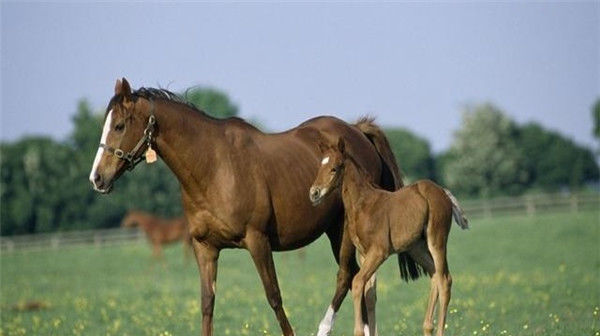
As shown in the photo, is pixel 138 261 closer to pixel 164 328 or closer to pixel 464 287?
pixel 464 287

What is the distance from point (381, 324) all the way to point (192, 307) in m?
5.24

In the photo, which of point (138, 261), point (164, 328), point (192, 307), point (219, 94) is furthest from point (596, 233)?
point (219, 94)

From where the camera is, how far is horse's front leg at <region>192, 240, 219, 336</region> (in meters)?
10.4

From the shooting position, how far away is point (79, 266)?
141ft

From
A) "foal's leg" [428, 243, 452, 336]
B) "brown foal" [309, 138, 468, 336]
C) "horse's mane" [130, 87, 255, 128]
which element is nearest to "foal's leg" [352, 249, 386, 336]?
"brown foal" [309, 138, 468, 336]

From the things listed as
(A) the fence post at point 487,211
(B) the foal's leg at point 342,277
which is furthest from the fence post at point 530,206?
(B) the foal's leg at point 342,277

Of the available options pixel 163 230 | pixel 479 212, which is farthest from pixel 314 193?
pixel 479 212

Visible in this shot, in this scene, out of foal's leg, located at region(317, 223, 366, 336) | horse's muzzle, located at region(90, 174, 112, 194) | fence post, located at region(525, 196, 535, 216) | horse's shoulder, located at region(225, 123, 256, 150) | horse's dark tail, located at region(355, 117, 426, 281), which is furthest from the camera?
fence post, located at region(525, 196, 535, 216)

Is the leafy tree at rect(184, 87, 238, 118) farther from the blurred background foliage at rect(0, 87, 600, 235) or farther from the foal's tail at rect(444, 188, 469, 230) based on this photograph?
the foal's tail at rect(444, 188, 469, 230)

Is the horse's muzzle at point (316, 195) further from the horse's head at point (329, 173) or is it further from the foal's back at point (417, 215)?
the foal's back at point (417, 215)

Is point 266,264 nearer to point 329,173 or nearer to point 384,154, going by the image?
point 329,173

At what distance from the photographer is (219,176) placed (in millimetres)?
10336

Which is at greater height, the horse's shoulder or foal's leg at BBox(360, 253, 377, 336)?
the horse's shoulder

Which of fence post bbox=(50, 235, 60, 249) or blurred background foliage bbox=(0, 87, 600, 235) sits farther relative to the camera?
blurred background foliage bbox=(0, 87, 600, 235)
